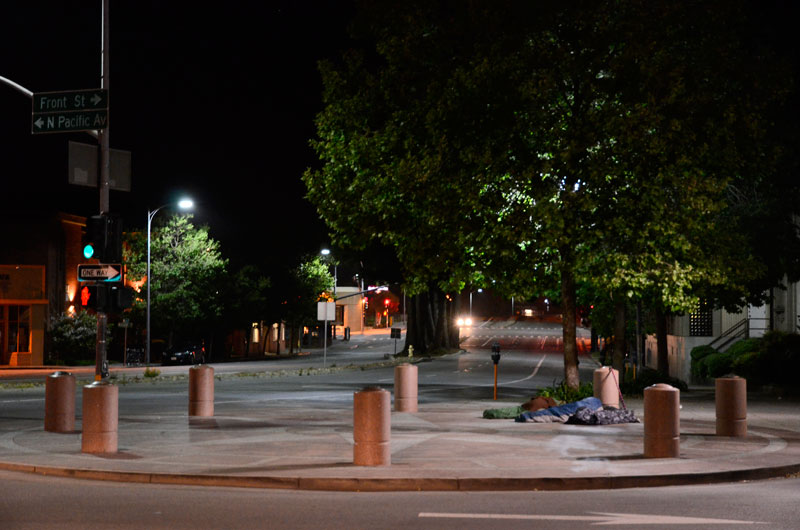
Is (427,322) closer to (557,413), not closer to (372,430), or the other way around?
(557,413)

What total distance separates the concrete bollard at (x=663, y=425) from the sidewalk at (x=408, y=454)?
0.67 ft

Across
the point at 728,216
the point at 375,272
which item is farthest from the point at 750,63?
the point at 375,272

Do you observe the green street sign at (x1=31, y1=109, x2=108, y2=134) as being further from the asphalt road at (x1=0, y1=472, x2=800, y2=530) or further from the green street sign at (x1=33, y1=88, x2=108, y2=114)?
the asphalt road at (x1=0, y1=472, x2=800, y2=530)

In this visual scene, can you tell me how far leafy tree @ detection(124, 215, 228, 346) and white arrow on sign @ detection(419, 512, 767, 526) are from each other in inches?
2024

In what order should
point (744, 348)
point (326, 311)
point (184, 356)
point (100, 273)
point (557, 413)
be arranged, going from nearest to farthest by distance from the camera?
point (100, 273) < point (557, 413) < point (744, 348) < point (326, 311) < point (184, 356)

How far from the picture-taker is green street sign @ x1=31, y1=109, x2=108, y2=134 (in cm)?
1778

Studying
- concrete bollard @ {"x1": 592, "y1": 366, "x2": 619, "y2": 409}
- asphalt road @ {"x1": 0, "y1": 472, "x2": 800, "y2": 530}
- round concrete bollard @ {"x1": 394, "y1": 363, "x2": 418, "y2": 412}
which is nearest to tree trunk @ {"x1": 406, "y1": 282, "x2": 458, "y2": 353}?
round concrete bollard @ {"x1": 394, "y1": 363, "x2": 418, "y2": 412}

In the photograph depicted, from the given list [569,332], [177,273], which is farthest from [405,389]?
[177,273]

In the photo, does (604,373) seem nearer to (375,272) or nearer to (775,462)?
(775,462)

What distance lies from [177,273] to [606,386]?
44632 mm

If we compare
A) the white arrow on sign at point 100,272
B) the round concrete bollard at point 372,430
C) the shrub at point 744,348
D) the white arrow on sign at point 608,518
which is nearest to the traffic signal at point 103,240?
the white arrow on sign at point 100,272

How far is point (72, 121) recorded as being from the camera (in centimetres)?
1794

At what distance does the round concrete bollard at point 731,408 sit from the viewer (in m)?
15.5

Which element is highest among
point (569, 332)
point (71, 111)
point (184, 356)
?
point (71, 111)
